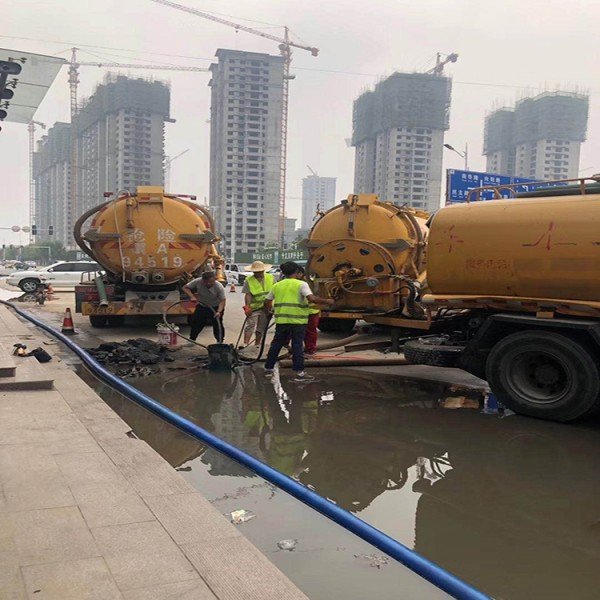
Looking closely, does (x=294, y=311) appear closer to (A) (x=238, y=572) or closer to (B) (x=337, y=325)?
(B) (x=337, y=325)

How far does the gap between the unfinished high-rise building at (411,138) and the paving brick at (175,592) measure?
203 feet

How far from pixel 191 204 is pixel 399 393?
20.6 feet

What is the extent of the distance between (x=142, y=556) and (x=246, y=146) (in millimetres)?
88550

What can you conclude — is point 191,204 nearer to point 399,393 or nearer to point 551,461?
point 399,393

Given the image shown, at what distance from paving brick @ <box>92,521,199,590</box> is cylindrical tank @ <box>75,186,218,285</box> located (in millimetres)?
8294

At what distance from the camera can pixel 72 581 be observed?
2516mm

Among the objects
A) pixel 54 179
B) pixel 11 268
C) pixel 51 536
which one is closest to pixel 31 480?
pixel 51 536

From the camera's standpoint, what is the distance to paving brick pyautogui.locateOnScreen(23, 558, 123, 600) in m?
2.41

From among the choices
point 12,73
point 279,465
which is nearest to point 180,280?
point 12,73

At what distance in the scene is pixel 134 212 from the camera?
10.9 m

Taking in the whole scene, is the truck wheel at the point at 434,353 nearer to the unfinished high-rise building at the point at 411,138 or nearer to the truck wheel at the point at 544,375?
the truck wheel at the point at 544,375

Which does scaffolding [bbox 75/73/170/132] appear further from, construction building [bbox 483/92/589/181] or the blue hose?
the blue hose

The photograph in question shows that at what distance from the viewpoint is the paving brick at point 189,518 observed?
9.93 feet

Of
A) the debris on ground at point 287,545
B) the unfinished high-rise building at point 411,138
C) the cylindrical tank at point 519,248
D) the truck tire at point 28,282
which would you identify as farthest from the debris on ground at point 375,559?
the unfinished high-rise building at point 411,138
